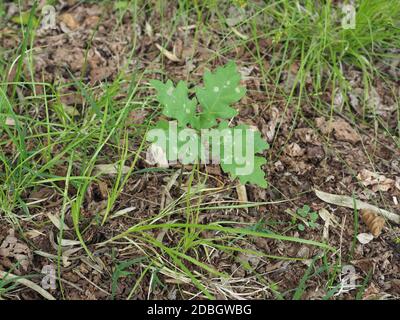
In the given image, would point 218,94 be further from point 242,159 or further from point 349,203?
point 349,203

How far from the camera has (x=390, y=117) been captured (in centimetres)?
232

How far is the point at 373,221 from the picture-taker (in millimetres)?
1990

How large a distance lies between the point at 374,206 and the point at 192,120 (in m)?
0.79

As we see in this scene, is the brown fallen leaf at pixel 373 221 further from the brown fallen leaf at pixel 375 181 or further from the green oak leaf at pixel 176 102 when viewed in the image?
the green oak leaf at pixel 176 102

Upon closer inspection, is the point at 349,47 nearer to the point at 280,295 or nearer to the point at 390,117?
the point at 390,117

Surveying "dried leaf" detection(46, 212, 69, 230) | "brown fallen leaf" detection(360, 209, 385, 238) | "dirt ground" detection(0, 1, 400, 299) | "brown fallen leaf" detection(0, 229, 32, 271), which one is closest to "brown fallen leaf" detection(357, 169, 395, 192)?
"dirt ground" detection(0, 1, 400, 299)

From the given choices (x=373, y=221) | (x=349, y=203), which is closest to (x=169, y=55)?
(x=349, y=203)

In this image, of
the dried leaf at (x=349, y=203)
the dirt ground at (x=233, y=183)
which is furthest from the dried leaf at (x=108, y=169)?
the dried leaf at (x=349, y=203)

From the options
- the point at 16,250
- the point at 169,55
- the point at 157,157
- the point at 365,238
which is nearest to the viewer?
the point at 16,250

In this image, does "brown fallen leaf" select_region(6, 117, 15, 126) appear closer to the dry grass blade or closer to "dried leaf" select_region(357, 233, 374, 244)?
the dry grass blade

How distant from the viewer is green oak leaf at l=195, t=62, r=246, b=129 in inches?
69.7

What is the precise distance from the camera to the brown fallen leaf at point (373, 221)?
198 centimetres

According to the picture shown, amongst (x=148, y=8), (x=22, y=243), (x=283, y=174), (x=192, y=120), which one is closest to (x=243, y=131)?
(x=192, y=120)

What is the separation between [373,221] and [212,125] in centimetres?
71
